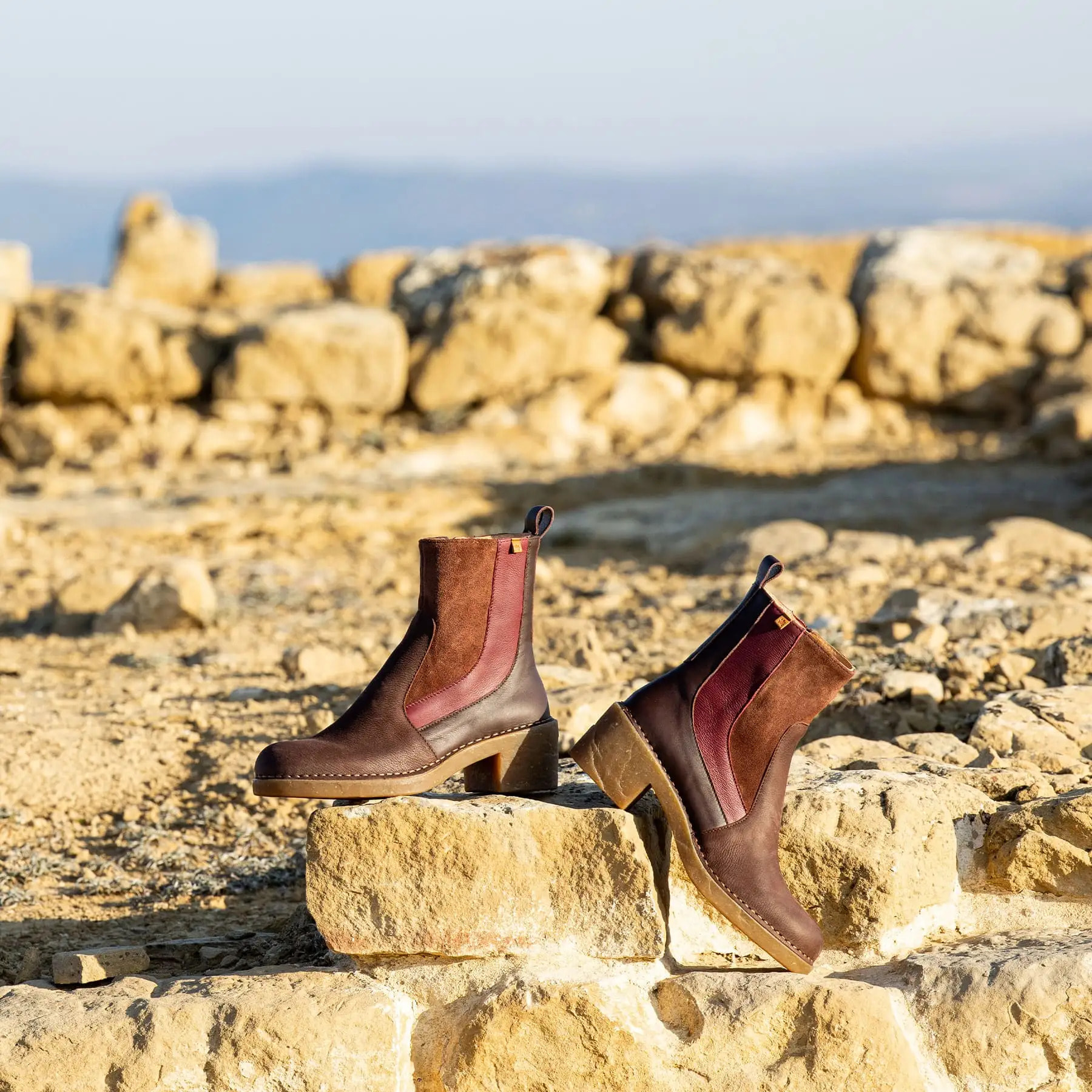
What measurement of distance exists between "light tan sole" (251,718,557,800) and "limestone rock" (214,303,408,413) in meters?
8.81

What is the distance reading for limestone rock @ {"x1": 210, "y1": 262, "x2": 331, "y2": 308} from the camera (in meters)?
15.9

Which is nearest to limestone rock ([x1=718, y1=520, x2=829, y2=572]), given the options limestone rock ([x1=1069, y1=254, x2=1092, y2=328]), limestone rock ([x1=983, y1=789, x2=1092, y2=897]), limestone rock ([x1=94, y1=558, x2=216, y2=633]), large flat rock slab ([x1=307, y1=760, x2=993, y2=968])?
limestone rock ([x1=94, y1=558, x2=216, y2=633])

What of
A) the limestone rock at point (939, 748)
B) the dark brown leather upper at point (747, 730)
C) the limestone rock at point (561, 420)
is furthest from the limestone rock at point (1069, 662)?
the limestone rock at point (561, 420)

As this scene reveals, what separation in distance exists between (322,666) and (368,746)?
8.20ft

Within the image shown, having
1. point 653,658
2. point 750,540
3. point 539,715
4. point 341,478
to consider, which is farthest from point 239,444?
point 539,715

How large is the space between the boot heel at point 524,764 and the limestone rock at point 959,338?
9.88 meters

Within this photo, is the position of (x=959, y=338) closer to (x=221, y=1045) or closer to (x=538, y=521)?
(x=538, y=521)

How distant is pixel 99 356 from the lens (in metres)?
11.3

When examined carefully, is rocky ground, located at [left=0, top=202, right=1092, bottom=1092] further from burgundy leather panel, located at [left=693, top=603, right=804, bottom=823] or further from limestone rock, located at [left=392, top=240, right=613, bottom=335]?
burgundy leather panel, located at [left=693, top=603, right=804, bottom=823]

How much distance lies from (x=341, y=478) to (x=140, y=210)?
11093 millimetres

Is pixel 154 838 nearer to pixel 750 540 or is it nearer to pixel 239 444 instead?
pixel 750 540

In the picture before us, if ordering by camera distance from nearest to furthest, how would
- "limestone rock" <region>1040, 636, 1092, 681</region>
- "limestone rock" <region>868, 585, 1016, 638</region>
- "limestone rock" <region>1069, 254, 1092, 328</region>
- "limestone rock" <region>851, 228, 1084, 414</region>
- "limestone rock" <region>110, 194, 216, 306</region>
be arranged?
"limestone rock" <region>1040, 636, 1092, 681</region>
"limestone rock" <region>868, 585, 1016, 638</region>
"limestone rock" <region>851, 228, 1084, 414</region>
"limestone rock" <region>1069, 254, 1092, 328</region>
"limestone rock" <region>110, 194, 216, 306</region>

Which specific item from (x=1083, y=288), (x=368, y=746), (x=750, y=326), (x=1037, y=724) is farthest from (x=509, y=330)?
(x=368, y=746)

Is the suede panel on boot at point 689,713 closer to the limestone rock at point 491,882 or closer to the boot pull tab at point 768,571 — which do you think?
the boot pull tab at point 768,571
